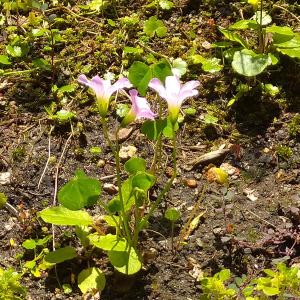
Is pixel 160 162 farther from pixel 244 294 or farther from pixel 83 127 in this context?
pixel 244 294

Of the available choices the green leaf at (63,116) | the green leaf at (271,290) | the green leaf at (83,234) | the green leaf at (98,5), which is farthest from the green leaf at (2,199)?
the green leaf at (98,5)

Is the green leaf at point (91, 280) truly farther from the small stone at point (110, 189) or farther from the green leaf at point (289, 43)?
the green leaf at point (289, 43)

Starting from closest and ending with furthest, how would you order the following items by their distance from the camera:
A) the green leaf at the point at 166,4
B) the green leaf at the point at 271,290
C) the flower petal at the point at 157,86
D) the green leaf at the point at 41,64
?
the green leaf at the point at 271,290
the flower petal at the point at 157,86
the green leaf at the point at 41,64
the green leaf at the point at 166,4

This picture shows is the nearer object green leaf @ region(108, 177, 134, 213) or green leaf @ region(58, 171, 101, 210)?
green leaf @ region(58, 171, 101, 210)

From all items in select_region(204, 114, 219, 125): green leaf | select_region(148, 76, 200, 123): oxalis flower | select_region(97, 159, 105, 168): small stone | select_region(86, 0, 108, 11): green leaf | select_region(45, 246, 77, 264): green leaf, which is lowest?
select_region(45, 246, 77, 264): green leaf

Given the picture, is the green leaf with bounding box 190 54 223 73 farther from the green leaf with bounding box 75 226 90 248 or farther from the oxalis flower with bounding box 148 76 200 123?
the green leaf with bounding box 75 226 90 248

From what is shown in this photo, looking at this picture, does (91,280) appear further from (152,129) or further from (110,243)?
(152,129)

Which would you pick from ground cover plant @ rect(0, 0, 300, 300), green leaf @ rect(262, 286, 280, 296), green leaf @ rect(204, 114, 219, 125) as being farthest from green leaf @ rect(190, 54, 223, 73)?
green leaf @ rect(262, 286, 280, 296)
